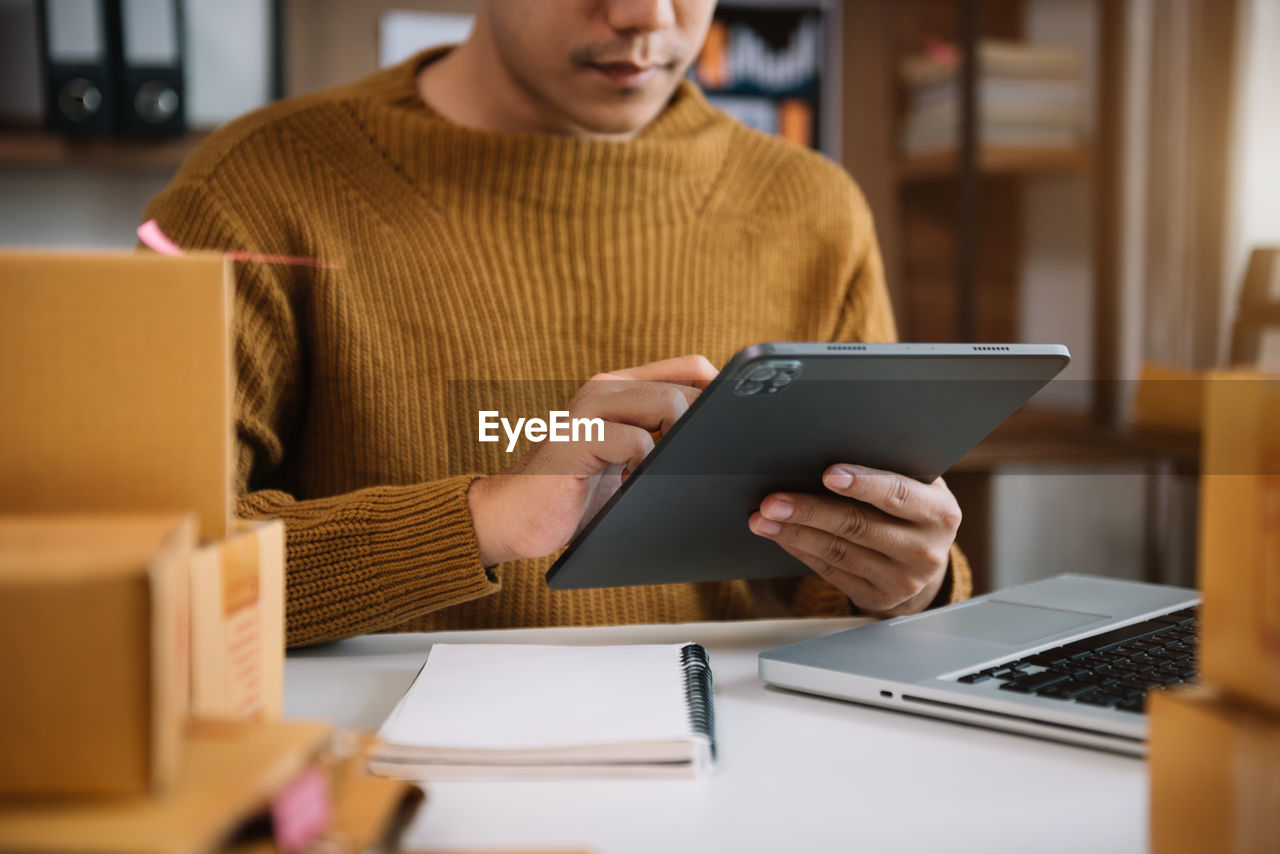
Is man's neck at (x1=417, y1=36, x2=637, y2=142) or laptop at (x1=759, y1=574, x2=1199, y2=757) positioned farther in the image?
man's neck at (x1=417, y1=36, x2=637, y2=142)

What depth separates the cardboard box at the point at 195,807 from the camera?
31cm

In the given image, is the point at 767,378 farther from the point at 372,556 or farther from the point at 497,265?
the point at 497,265

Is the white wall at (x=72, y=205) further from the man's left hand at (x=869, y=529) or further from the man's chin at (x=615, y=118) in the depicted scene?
the man's left hand at (x=869, y=529)

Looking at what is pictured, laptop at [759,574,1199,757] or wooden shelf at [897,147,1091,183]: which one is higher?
wooden shelf at [897,147,1091,183]

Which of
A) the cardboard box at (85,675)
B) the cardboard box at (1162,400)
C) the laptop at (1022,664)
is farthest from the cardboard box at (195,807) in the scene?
the cardboard box at (1162,400)

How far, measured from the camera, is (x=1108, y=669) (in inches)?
23.8

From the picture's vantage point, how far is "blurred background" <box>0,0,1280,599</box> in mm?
1787

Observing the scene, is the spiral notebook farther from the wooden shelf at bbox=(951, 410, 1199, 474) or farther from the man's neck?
the wooden shelf at bbox=(951, 410, 1199, 474)

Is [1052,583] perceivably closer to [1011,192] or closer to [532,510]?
[532,510]

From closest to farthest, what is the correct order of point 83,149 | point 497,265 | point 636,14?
point 636,14 → point 497,265 → point 83,149

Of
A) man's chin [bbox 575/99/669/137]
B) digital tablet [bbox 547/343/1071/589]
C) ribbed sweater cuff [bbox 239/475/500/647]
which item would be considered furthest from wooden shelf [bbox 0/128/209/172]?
digital tablet [bbox 547/343/1071/589]

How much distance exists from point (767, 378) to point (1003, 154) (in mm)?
1580

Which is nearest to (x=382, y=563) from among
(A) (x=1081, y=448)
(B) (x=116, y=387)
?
(B) (x=116, y=387)

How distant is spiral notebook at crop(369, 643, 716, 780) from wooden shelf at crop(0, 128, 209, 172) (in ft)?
4.84
